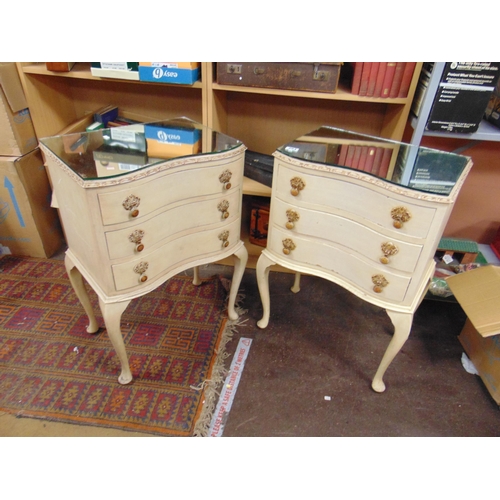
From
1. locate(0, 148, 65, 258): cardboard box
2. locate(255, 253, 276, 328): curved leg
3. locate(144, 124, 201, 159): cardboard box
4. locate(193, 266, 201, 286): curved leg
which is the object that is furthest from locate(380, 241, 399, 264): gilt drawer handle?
locate(0, 148, 65, 258): cardboard box

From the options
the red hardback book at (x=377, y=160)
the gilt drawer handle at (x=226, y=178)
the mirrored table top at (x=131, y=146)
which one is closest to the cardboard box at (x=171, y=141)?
the mirrored table top at (x=131, y=146)

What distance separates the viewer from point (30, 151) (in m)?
1.99

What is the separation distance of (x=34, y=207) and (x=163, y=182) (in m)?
1.18

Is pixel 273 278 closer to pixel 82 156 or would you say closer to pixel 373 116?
pixel 373 116

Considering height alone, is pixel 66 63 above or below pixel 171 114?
above

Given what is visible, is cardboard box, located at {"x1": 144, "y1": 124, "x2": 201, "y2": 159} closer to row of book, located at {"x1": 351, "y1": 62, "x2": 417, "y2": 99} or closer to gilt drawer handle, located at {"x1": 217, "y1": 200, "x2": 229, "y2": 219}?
gilt drawer handle, located at {"x1": 217, "y1": 200, "x2": 229, "y2": 219}

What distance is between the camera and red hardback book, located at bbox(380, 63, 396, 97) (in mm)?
1541

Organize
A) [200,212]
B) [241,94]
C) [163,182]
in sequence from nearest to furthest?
1. [163,182]
2. [200,212]
3. [241,94]

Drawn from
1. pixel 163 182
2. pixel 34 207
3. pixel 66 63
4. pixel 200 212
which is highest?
pixel 66 63

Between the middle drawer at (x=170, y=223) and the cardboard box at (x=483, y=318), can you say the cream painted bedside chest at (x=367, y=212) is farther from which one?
the cardboard box at (x=483, y=318)

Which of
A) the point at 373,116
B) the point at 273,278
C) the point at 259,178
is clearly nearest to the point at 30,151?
the point at 259,178

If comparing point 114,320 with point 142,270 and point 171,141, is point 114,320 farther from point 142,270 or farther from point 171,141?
point 171,141

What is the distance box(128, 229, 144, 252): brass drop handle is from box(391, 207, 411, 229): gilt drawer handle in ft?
2.56

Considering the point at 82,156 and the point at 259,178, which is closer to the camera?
the point at 82,156
